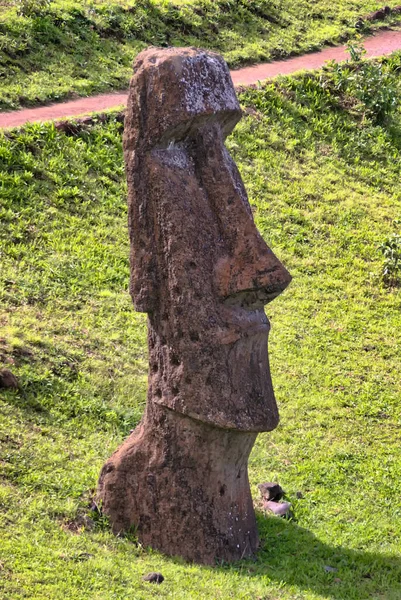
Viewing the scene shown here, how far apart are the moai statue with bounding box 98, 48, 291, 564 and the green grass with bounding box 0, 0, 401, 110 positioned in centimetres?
829

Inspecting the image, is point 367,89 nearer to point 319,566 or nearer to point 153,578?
point 319,566

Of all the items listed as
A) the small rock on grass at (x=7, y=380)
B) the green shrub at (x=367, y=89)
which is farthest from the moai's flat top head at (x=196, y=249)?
the green shrub at (x=367, y=89)

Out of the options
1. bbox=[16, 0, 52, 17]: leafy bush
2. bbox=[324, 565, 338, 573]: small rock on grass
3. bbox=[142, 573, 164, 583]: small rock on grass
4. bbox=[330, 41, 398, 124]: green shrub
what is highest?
bbox=[16, 0, 52, 17]: leafy bush

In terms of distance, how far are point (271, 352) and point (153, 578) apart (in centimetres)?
531

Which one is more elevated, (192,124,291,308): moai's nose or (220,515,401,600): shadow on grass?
(192,124,291,308): moai's nose

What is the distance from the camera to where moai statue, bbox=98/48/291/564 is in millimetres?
6734

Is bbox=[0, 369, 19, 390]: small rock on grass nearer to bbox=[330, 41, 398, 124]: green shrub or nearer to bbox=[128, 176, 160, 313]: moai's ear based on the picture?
bbox=[128, 176, 160, 313]: moai's ear

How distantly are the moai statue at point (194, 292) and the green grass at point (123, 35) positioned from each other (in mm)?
8287

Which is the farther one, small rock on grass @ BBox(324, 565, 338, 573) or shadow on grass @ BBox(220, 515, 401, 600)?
small rock on grass @ BBox(324, 565, 338, 573)

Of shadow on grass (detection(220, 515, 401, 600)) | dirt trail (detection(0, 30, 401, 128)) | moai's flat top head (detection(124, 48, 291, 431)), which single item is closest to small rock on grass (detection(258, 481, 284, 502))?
shadow on grass (detection(220, 515, 401, 600))

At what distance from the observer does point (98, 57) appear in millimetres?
16781

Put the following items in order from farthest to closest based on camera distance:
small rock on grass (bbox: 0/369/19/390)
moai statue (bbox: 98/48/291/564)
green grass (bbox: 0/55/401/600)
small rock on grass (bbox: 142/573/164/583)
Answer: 1. small rock on grass (bbox: 0/369/19/390)
2. green grass (bbox: 0/55/401/600)
3. moai statue (bbox: 98/48/291/564)
4. small rock on grass (bbox: 142/573/164/583)

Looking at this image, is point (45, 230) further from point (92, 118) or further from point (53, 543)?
point (53, 543)

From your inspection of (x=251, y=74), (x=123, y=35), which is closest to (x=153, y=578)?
(x=123, y=35)
